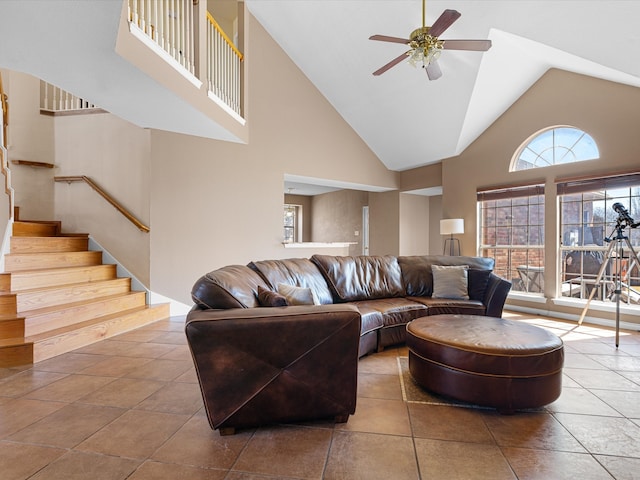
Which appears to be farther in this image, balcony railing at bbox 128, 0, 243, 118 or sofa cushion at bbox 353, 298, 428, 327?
sofa cushion at bbox 353, 298, 428, 327

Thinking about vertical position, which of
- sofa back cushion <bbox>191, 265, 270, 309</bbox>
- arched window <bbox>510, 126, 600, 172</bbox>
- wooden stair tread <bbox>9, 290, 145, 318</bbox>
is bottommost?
wooden stair tread <bbox>9, 290, 145, 318</bbox>

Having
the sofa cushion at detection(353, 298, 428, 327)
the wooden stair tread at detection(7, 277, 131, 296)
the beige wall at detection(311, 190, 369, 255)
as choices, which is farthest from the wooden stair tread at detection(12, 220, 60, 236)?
the beige wall at detection(311, 190, 369, 255)

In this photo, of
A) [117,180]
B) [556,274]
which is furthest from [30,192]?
[556,274]

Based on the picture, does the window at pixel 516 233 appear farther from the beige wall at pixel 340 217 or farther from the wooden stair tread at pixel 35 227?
the wooden stair tread at pixel 35 227

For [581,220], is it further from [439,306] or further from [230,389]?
[230,389]

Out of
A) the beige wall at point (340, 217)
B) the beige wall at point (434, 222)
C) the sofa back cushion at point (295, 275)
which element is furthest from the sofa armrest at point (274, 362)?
the beige wall at point (340, 217)

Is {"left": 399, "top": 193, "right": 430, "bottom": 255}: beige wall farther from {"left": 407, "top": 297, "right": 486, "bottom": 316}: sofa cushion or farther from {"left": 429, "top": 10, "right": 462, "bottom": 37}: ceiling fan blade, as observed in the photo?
{"left": 429, "top": 10, "right": 462, "bottom": 37}: ceiling fan blade

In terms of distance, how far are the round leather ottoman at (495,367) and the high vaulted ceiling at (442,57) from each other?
9.86 feet

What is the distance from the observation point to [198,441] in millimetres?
1759

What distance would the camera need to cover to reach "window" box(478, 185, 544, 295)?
495 centimetres

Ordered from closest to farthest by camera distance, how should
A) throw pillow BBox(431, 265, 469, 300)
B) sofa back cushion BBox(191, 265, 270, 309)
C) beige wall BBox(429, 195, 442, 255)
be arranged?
sofa back cushion BBox(191, 265, 270, 309) < throw pillow BBox(431, 265, 469, 300) < beige wall BBox(429, 195, 442, 255)

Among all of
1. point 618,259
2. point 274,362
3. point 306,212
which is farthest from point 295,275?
point 306,212

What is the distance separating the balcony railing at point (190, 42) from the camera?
3043 mm

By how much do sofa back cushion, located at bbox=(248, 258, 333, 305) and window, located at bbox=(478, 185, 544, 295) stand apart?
345cm
